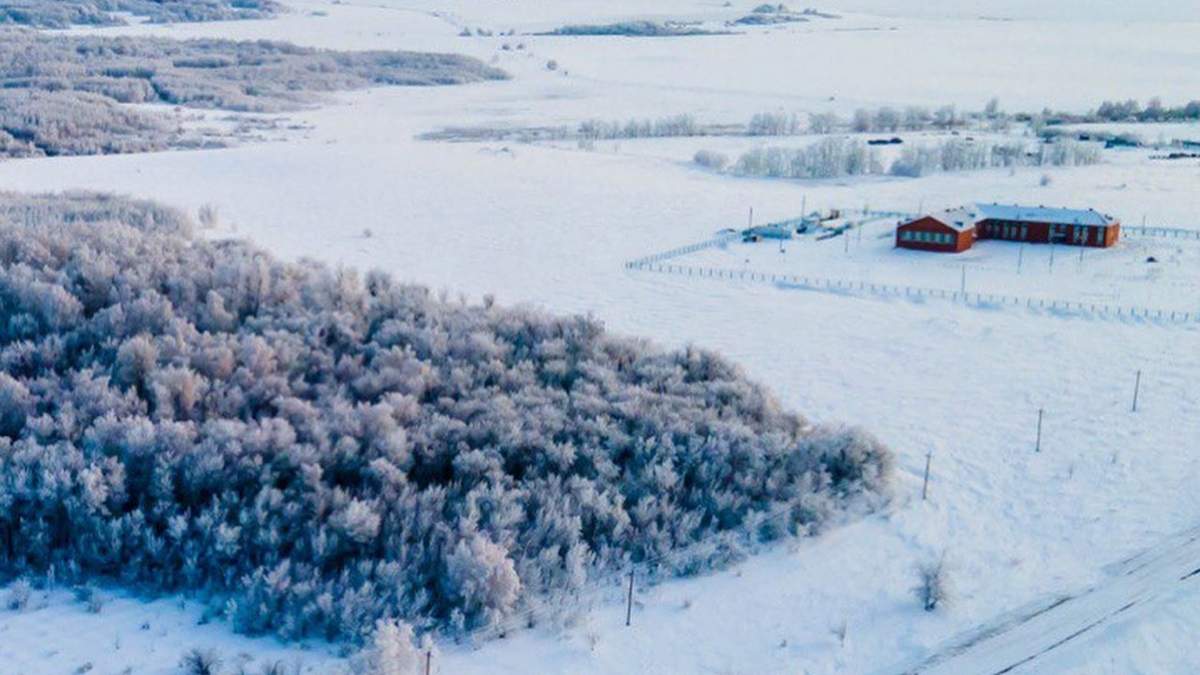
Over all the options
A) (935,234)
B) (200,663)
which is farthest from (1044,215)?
(200,663)

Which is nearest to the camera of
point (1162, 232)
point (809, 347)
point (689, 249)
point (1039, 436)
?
point (1039, 436)

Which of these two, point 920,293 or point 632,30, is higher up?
point 632,30

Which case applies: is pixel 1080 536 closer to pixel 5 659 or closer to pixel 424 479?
pixel 424 479

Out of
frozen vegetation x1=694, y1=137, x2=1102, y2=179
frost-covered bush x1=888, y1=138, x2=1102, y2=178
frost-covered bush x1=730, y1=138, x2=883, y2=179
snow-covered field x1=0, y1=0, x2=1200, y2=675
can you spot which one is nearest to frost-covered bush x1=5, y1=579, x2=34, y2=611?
snow-covered field x1=0, y1=0, x2=1200, y2=675

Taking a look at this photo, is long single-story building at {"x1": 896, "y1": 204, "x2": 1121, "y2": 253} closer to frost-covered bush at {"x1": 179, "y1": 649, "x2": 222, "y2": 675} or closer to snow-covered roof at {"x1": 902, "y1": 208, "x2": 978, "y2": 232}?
snow-covered roof at {"x1": 902, "y1": 208, "x2": 978, "y2": 232}

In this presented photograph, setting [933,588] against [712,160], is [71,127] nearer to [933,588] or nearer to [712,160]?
[712,160]

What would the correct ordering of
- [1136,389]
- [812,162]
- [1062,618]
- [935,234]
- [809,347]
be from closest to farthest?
[1062,618] < [1136,389] < [809,347] < [935,234] < [812,162]

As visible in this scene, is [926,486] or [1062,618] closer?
[1062,618]

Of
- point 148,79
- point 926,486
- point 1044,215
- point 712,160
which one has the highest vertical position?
point 148,79
